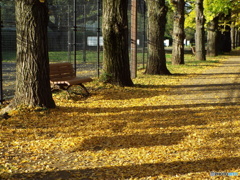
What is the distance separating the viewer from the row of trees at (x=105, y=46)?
8.85 meters

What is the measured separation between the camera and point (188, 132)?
24.7 ft

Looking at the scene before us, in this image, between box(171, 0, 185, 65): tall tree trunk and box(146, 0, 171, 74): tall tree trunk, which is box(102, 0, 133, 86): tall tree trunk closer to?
box(146, 0, 171, 74): tall tree trunk

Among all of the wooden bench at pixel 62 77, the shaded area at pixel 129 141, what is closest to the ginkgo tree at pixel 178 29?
the wooden bench at pixel 62 77

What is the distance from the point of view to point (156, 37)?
1777 cm

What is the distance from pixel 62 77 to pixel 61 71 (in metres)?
0.18

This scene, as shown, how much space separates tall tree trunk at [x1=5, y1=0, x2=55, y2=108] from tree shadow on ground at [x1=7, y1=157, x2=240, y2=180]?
377cm

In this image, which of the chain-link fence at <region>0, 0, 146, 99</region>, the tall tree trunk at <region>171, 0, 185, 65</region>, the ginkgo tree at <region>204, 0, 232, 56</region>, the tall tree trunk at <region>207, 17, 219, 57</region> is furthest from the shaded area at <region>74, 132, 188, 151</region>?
the tall tree trunk at <region>207, 17, 219, 57</region>

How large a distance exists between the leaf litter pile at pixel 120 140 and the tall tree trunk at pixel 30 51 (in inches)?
12.9

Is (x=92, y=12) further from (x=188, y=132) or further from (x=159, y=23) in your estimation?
(x=188, y=132)

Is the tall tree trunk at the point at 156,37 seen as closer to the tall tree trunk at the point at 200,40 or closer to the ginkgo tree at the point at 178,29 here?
the ginkgo tree at the point at 178,29

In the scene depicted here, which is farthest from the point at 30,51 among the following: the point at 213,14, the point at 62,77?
the point at 213,14

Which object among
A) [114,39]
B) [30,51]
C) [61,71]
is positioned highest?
[114,39]

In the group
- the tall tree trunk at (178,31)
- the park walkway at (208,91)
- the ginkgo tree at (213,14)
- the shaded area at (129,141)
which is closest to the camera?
the shaded area at (129,141)

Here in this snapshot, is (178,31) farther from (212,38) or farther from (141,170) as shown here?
(141,170)
